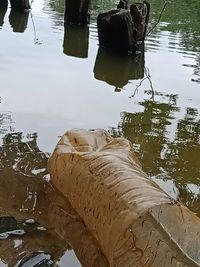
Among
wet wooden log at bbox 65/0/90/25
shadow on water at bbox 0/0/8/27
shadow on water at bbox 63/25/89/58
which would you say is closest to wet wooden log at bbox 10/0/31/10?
shadow on water at bbox 0/0/8/27

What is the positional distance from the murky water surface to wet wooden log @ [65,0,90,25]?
27cm

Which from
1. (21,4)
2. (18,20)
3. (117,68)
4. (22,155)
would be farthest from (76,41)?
(22,155)

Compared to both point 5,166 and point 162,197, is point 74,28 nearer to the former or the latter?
point 5,166

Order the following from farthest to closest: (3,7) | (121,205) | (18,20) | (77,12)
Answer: (3,7), (18,20), (77,12), (121,205)

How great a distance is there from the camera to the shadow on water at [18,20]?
1105 cm

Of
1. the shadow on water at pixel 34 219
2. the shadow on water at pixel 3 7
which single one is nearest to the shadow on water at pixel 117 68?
the shadow on water at pixel 34 219

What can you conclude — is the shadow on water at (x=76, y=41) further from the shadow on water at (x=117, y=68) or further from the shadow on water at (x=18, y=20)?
the shadow on water at (x=18, y=20)

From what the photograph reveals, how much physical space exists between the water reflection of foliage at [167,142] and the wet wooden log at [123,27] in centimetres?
268

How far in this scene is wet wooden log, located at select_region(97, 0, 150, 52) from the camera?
8.95 metres

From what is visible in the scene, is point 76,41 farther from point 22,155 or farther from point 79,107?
point 22,155

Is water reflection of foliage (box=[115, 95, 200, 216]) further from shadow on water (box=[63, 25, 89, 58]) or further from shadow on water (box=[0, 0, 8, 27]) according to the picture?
shadow on water (box=[0, 0, 8, 27])

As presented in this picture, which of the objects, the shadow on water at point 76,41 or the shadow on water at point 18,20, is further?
the shadow on water at point 18,20

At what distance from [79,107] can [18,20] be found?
6.32 meters

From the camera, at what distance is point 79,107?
6191 mm
